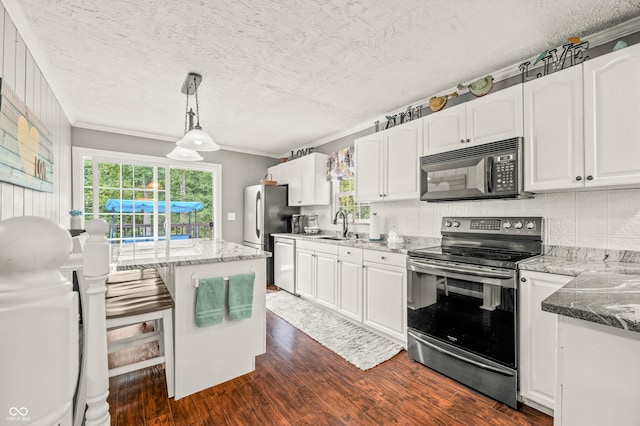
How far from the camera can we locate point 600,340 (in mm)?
916

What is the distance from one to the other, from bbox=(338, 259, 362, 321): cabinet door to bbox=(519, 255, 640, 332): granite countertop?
1488 millimetres

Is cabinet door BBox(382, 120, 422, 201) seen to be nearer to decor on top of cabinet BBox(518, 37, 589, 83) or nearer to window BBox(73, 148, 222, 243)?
decor on top of cabinet BBox(518, 37, 589, 83)

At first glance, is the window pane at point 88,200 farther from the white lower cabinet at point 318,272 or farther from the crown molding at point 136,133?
the white lower cabinet at point 318,272

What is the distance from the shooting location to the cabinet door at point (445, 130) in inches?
94.7

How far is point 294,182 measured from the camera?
184 inches

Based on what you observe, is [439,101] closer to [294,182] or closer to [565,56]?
[565,56]

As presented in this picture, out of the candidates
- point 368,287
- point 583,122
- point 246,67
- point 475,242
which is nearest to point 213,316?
point 368,287

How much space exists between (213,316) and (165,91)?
2.22 meters

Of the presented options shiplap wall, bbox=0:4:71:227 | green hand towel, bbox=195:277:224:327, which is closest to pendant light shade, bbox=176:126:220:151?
shiplap wall, bbox=0:4:71:227

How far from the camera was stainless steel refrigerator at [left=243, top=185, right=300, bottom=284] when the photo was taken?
456 cm

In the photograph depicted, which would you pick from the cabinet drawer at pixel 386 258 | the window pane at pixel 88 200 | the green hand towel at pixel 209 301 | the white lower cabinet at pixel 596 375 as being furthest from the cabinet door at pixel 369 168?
the window pane at pixel 88 200

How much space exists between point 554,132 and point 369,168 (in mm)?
1653

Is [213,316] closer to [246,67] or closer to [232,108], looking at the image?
→ [246,67]

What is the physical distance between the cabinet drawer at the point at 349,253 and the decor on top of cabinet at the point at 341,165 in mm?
1203
